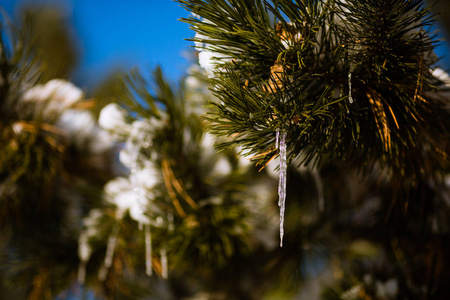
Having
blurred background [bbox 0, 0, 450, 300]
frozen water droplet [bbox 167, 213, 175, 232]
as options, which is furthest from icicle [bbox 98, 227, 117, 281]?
frozen water droplet [bbox 167, 213, 175, 232]

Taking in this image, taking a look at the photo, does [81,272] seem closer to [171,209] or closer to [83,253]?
[83,253]

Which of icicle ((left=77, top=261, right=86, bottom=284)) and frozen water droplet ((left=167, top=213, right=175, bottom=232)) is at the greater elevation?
frozen water droplet ((left=167, top=213, right=175, bottom=232))

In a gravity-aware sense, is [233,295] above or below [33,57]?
below

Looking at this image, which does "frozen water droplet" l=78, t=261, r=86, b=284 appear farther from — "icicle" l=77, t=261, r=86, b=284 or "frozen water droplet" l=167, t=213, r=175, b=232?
"frozen water droplet" l=167, t=213, r=175, b=232

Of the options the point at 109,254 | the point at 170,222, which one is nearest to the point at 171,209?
the point at 170,222

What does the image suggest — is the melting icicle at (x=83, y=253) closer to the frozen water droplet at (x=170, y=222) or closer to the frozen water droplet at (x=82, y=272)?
the frozen water droplet at (x=82, y=272)

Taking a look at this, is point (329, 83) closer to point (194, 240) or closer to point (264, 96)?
point (264, 96)

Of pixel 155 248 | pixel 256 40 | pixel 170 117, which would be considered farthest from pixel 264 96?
pixel 155 248

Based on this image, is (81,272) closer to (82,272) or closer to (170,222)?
(82,272)

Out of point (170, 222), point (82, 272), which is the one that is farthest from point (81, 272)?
point (170, 222)
